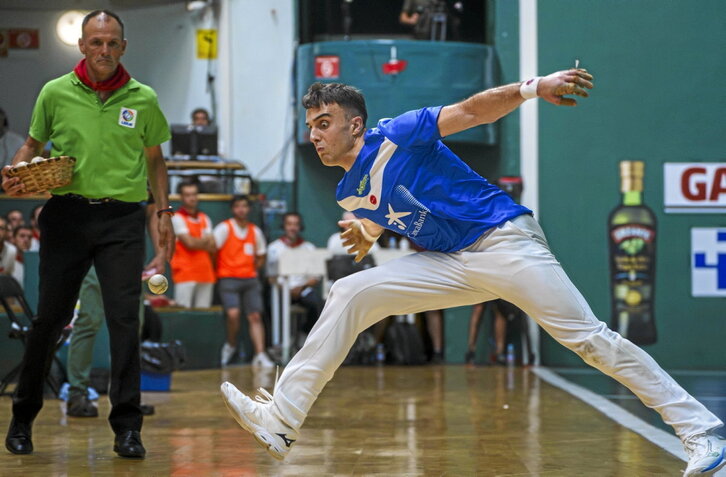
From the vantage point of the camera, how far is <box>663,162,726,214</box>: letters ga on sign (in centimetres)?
1405

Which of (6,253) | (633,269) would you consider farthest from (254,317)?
(633,269)

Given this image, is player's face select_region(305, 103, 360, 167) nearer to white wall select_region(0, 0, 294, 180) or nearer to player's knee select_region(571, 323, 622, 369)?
player's knee select_region(571, 323, 622, 369)

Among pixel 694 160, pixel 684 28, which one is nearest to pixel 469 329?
pixel 694 160

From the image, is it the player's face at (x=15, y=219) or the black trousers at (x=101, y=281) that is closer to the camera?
the black trousers at (x=101, y=281)

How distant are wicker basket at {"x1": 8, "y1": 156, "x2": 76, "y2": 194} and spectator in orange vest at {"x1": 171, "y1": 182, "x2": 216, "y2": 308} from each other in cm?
776

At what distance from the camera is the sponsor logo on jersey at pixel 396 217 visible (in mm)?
4727

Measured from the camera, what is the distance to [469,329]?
14367 mm

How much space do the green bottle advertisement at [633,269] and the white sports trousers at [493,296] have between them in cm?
962

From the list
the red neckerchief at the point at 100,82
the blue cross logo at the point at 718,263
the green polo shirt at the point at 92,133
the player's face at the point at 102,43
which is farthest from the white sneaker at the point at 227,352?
the player's face at the point at 102,43

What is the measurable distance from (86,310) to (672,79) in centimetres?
921

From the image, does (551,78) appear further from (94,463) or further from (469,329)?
(469,329)

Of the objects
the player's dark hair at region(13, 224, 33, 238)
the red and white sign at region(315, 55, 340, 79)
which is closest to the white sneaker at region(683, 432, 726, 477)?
the player's dark hair at region(13, 224, 33, 238)

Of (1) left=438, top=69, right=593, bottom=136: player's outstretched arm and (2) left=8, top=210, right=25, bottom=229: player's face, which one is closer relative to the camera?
(1) left=438, top=69, right=593, bottom=136: player's outstretched arm

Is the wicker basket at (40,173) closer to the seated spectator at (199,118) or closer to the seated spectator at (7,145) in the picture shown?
the seated spectator at (199,118)
